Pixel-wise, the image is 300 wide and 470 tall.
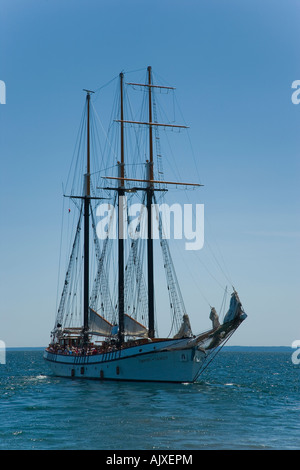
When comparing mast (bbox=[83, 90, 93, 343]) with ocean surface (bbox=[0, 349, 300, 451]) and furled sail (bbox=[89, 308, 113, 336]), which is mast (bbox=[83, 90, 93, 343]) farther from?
ocean surface (bbox=[0, 349, 300, 451])

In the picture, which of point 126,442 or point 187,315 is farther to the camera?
point 187,315

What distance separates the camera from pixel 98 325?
78625 millimetres

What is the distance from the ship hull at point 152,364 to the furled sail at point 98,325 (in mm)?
9231

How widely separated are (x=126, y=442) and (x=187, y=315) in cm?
3111

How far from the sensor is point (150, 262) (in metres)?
69.3

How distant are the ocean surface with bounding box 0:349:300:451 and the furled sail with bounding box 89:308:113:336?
1837 centimetres

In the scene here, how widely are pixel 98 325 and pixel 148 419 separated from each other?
4085 centimetres

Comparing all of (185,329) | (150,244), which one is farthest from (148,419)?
(150,244)

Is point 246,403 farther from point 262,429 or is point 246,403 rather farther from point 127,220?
point 127,220

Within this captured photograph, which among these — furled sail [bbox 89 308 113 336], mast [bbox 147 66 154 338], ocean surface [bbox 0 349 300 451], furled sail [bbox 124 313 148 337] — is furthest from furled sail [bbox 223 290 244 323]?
furled sail [bbox 89 308 113 336]

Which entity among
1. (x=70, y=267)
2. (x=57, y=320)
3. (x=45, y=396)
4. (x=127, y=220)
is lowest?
(x=45, y=396)

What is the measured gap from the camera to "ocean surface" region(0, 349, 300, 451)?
3148cm
